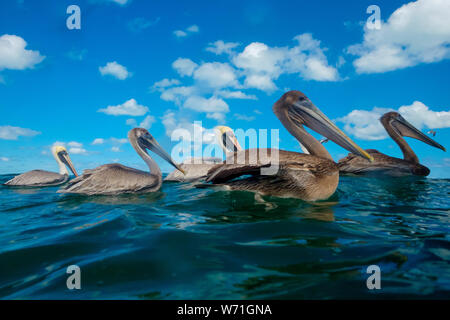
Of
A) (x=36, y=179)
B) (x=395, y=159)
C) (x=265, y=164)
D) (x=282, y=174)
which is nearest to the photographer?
(x=265, y=164)

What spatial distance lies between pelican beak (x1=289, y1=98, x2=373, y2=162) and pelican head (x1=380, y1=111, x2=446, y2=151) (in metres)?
7.72

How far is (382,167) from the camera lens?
374 inches

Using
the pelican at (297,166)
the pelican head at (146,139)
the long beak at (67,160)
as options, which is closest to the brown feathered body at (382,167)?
the pelican at (297,166)

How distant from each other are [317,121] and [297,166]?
1.21m

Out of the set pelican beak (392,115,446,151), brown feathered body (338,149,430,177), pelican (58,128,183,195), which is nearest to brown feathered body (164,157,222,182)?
pelican (58,128,183,195)

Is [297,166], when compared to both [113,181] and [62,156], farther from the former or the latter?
[62,156]

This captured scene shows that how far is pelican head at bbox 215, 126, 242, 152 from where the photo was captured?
10938 mm

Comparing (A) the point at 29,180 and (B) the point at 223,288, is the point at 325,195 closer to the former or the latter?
(B) the point at 223,288

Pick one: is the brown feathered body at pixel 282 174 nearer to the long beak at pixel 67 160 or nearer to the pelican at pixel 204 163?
the pelican at pixel 204 163

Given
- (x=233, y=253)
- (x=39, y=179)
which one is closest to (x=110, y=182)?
(x=233, y=253)

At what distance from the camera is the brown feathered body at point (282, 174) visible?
4465 mm

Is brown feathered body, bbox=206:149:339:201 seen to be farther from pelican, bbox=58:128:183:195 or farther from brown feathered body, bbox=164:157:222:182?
brown feathered body, bbox=164:157:222:182
